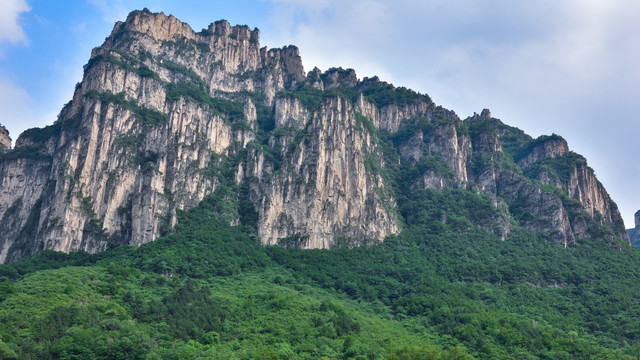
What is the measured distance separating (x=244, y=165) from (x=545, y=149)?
7936 cm

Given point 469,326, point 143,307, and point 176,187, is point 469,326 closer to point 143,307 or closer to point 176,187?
point 143,307

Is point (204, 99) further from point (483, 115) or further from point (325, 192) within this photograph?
point (483, 115)

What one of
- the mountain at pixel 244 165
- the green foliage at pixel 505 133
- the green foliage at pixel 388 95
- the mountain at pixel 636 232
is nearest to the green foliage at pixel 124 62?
the mountain at pixel 244 165

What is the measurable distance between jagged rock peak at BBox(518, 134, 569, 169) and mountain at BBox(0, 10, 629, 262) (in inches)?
13.8

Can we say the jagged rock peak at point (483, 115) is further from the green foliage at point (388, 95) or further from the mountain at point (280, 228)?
the green foliage at point (388, 95)

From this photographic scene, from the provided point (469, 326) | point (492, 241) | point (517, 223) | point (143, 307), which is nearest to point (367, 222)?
point (492, 241)

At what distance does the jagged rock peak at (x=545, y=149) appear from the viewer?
141500 millimetres

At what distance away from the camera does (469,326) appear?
70500 millimetres

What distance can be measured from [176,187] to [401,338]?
5452cm

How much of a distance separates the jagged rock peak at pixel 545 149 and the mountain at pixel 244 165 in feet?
1.15

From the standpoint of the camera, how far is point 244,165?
115688mm

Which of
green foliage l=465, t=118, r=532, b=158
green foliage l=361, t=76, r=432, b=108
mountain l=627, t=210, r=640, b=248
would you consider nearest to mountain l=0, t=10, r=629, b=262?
green foliage l=361, t=76, r=432, b=108

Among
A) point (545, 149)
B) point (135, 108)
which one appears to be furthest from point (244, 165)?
point (545, 149)

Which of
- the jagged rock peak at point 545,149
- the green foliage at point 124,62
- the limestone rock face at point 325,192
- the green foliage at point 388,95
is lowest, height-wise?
the limestone rock face at point 325,192
